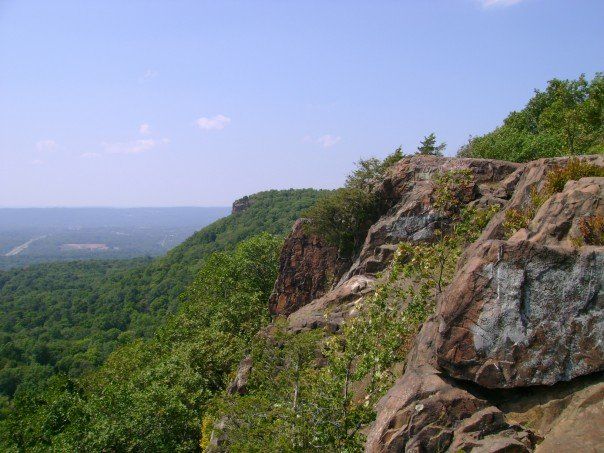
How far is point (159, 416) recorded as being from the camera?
63.1ft

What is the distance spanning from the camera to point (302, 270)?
2755cm

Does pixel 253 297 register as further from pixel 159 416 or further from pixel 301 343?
pixel 301 343

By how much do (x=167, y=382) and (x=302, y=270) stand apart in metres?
9.34

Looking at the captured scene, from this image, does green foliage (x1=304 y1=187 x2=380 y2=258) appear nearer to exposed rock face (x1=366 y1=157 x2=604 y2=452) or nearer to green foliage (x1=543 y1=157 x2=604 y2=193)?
green foliage (x1=543 y1=157 x2=604 y2=193)

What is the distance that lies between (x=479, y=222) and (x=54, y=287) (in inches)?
5171

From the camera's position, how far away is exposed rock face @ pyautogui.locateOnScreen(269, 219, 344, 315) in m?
26.7

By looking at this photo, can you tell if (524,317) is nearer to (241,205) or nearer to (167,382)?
(167,382)

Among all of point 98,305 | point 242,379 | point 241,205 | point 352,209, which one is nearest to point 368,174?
point 352,209

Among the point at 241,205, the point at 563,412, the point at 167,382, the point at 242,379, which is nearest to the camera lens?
the point at 563,412

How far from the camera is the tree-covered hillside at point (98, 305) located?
217 ft

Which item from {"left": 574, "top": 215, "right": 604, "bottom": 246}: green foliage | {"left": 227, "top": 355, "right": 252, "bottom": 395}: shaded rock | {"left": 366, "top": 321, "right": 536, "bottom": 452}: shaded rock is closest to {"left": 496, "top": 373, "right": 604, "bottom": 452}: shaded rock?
{"left": 366, "top": 321, "right": 536, "bottom": 452}: shaded rock

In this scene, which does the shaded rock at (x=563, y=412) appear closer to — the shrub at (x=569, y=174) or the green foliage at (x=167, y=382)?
the shrub at (x=569, y=174)

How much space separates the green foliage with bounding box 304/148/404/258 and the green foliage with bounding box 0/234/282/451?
7120 mm

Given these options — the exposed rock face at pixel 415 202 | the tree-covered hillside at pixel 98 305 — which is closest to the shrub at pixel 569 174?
the exposed rock face at pixel 415 202
